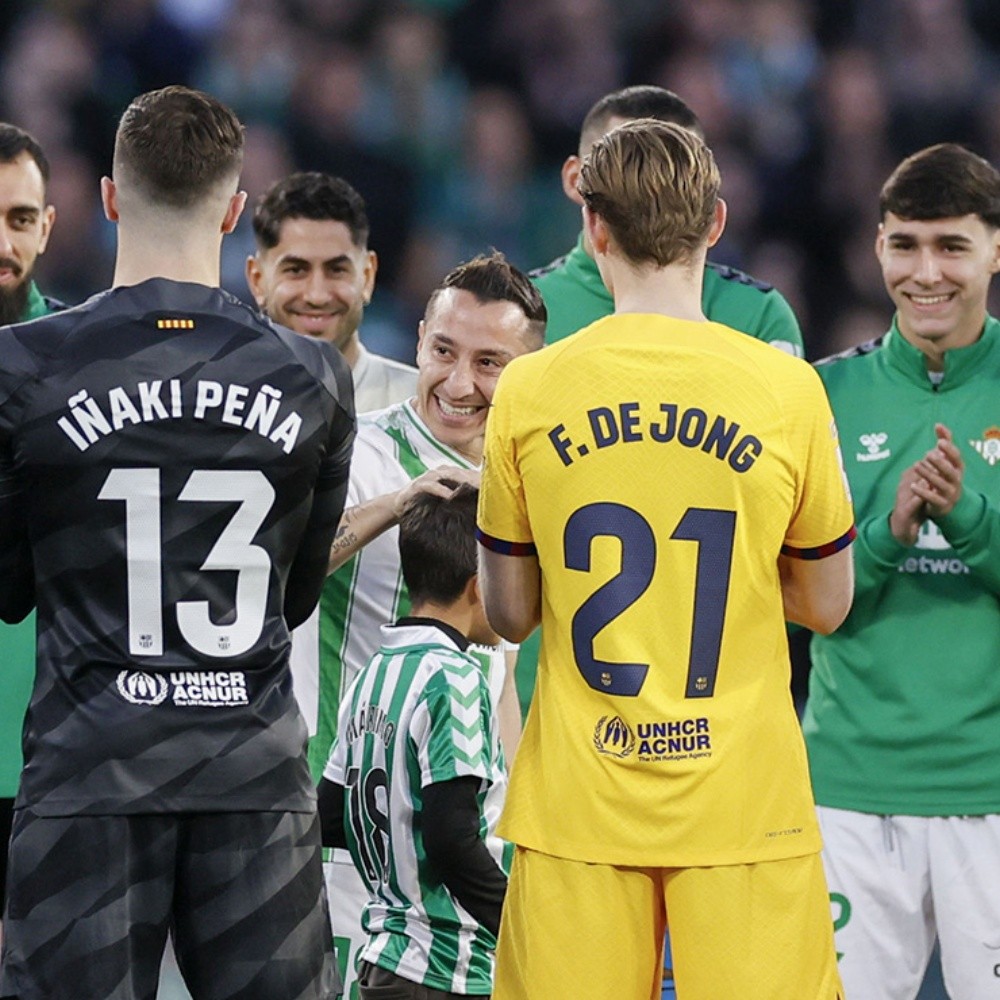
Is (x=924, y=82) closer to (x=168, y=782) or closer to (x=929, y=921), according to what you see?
(x=929, y=921)

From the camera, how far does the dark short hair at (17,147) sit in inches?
193

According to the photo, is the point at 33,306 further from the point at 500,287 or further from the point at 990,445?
the point at 990,445

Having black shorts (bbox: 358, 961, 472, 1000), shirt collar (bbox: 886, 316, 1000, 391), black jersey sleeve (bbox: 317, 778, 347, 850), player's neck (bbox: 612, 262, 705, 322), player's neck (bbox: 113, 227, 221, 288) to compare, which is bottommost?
black shorts (bbox: 358, 961, 472, 1000)

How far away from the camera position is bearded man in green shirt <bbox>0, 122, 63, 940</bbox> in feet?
15.1

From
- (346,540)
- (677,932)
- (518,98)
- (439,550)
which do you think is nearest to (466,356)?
(346,540)

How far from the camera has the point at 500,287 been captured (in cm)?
427

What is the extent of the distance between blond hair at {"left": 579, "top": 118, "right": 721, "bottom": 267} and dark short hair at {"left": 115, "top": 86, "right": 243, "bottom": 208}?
0.62m

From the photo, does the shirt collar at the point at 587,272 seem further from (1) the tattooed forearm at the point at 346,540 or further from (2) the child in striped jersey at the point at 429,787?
(2) the child in striped jersey at the point at 429,787

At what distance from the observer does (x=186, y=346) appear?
10.2 ft

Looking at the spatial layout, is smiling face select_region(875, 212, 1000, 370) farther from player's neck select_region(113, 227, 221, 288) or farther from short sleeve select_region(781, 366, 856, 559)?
player's neck select_region(113, 227, 221, 288)

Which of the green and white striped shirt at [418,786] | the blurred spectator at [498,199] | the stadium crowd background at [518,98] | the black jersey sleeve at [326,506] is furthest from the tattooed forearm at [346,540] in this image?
the blurred spectator at [498,199]

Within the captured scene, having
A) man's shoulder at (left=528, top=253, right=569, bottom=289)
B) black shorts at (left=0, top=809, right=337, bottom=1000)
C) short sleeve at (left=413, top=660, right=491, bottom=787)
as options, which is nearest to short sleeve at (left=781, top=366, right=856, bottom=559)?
short sleeve at (left=413, top=660, right=491, bottom=787)

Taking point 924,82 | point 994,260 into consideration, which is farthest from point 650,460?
point 924,82

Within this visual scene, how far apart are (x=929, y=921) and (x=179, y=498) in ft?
8.11
